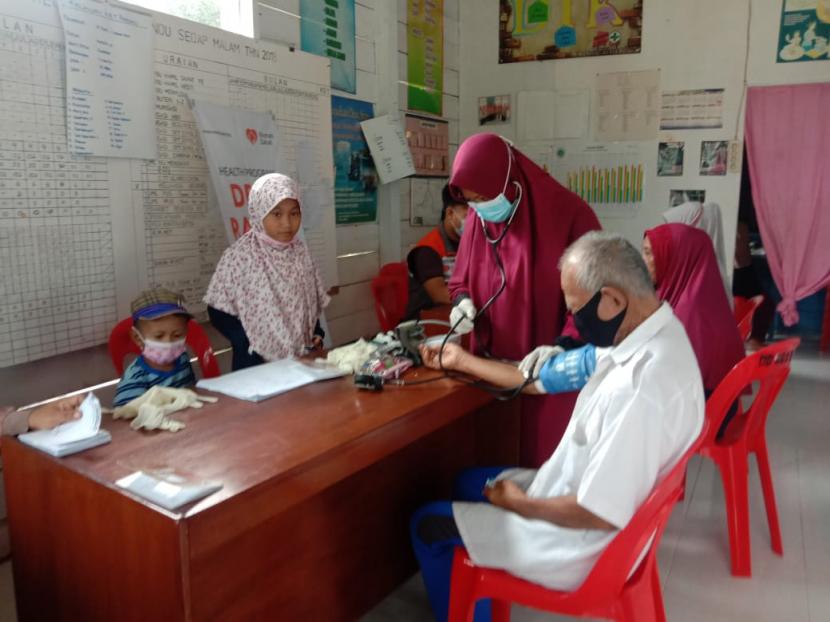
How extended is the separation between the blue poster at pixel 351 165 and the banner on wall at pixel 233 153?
0.65 metres

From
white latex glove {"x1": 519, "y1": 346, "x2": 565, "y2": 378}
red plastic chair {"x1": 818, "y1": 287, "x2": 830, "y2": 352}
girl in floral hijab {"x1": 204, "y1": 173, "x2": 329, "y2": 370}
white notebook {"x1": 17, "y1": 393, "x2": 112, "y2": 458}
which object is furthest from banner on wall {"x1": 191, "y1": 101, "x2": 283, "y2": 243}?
red plastic chair {"x1": 818, "y1": 287, "x2": 830, "y2": 352}

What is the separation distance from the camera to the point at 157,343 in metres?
1.97

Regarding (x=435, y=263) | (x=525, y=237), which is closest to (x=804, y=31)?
(x=435, y=263)

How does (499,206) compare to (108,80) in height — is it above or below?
below

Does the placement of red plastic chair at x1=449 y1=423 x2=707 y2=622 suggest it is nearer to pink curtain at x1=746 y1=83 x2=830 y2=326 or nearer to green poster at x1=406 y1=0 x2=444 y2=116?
green poster at x1=406 y1=0 x2=444 y2=116

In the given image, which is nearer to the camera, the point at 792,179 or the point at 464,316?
the point at 464,316

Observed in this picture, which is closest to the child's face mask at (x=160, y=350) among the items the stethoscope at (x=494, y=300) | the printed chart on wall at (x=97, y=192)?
the printed chart on wall at (x=97, y=192)

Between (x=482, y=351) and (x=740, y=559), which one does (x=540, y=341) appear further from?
(x=740, y=559)

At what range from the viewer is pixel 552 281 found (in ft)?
6.25

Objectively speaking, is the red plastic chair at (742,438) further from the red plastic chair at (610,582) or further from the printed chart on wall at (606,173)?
the printed chart on wall at (606,173)

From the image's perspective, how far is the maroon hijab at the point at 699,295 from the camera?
2254mm

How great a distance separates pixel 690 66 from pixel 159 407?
3.94 meters

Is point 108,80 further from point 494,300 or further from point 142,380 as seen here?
point 494,300

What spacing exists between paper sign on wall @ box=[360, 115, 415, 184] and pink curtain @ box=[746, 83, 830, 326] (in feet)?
7.12
